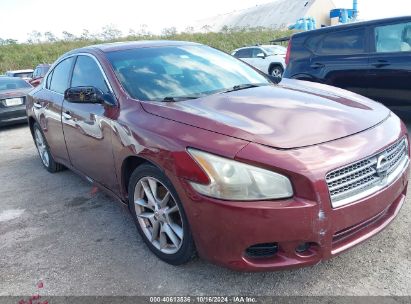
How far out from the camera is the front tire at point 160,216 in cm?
244

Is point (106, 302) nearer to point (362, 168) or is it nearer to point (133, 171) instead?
point (133, 171)

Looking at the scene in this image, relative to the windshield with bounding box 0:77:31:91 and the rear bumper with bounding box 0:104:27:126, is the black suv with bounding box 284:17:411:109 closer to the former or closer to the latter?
the rear bumper with bounding box 0:104:27:126

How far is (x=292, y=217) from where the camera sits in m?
2.02

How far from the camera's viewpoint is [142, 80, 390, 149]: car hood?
7.39 ft

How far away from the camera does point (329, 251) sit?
2145 millimetres

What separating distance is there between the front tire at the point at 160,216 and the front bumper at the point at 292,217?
16 centimetres

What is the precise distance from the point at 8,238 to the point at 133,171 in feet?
4.76

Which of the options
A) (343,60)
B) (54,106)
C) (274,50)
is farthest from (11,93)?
(274,50)

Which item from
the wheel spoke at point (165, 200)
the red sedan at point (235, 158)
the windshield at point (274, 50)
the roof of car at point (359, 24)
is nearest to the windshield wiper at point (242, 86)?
the red sedan at point (235, 158)

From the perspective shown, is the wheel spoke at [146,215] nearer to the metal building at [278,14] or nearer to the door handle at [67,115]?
the door handle at [67,115]

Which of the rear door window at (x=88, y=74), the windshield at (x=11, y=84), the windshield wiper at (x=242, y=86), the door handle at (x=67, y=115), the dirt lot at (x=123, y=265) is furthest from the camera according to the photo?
the windshield at (x=11, y=84)

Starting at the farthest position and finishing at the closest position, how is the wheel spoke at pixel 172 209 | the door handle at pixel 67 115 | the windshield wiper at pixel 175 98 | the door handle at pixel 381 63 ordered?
the door handle at pixel 381 63
the door handle at pixel 67 115
the windshield wiper at pixel 175 98
the wheel spoke at pixel 172 209

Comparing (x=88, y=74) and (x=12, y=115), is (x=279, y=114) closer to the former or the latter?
(x=88, y=74)

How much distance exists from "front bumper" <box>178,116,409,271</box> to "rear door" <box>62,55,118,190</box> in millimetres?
1103
